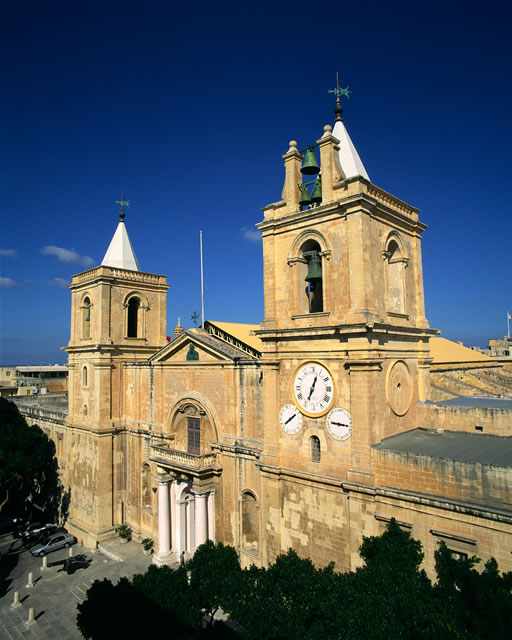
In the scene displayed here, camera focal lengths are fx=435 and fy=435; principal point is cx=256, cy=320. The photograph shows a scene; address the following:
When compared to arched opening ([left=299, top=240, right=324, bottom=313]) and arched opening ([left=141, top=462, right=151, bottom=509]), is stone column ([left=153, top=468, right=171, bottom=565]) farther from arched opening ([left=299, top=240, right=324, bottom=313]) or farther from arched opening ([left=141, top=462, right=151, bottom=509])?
arched opening ([left=299, top=240, right=324, bottom=313])

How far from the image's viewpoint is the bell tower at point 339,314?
48.6 ft

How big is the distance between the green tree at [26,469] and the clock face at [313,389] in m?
22.6

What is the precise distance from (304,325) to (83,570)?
20.5 meters

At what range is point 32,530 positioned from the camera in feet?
99.7

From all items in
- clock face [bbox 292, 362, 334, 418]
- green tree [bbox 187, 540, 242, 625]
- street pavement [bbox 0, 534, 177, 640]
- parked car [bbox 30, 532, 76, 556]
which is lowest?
street pavement [bbox 0, 534, 177, 640]

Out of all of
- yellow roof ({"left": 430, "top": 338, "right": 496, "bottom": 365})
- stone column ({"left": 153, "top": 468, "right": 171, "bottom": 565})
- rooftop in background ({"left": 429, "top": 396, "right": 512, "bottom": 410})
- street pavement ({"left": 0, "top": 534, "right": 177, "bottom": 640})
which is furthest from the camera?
yellow roof ({"left": 430, "top": 338, "right": 496, "bottom": 365})

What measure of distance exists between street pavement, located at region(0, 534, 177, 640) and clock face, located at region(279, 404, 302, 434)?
1370 cm

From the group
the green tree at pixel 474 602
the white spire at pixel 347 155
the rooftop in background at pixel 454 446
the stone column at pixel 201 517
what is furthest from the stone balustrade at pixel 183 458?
the white spire at pixel 347 155

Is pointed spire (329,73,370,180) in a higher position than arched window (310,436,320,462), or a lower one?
higher

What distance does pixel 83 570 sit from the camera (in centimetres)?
2523

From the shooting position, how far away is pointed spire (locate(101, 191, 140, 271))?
30.9 meters

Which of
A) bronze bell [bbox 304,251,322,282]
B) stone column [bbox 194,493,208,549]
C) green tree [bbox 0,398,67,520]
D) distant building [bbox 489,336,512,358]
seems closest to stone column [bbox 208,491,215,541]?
stone column [bbox 194,493,208,549]

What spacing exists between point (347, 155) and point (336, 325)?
6831 millimetres

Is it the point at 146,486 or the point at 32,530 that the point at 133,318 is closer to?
the point at 146,486
